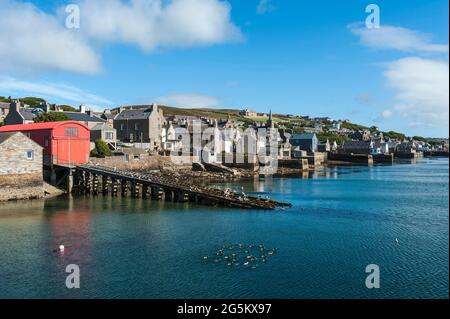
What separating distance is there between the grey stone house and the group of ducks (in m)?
58.1

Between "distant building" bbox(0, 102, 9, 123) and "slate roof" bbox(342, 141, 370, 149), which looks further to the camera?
"slate roof" bbox(342, 141, 370, 149)

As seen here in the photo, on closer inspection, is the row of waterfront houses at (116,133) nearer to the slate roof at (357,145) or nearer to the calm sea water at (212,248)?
the calm sea water at (212,248)

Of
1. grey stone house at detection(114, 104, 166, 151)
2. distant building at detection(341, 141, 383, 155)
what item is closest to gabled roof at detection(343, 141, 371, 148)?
distant building at detection(341, 141, 383, 155)

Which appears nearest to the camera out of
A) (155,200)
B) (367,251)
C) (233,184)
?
(367,251)

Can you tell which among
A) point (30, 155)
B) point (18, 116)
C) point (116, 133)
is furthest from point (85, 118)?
point (30, 155)

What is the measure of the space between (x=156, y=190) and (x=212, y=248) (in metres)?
22.1

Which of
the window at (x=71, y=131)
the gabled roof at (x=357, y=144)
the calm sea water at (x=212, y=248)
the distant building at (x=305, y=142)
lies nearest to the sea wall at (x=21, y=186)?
the calm sea water at (x=212, y=248)

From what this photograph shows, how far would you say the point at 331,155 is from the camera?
434 feet

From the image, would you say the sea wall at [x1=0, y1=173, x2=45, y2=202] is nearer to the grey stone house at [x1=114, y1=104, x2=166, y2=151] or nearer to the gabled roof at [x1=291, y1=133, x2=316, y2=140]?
the grey stone house at [x1=114, y1=104, x2=166, y2=151]

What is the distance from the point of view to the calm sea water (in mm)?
19266
